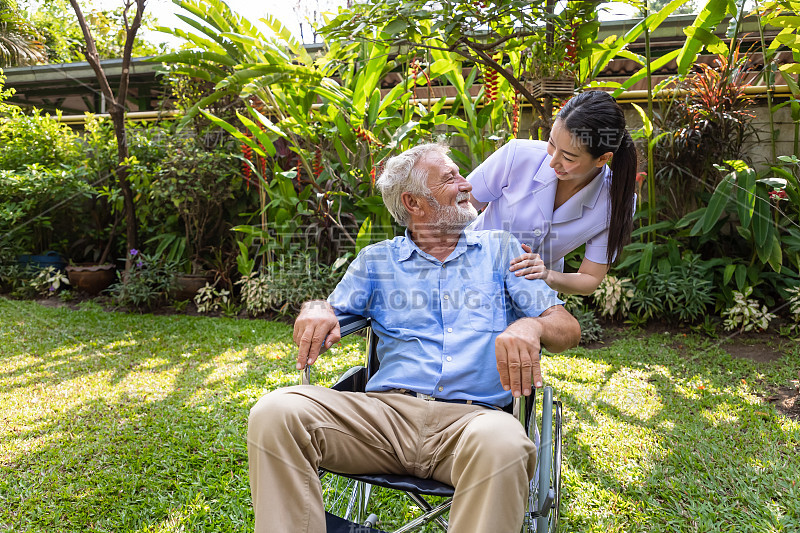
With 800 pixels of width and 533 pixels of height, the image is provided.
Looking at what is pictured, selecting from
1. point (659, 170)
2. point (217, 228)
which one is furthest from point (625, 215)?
point (217, 228)

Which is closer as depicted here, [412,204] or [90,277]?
[412,204]

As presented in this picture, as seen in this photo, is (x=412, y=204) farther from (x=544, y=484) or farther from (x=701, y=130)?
(x=701, y=130)

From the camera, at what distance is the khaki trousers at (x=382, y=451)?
3.90ft

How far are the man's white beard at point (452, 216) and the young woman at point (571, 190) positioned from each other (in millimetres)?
214

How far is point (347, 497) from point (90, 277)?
4.49 metres

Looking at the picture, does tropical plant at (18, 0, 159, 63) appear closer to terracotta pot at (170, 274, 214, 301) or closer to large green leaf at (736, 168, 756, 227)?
terracotta pot at (170, 274, 214, 301)

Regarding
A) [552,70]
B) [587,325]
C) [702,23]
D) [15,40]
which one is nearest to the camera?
[552,70]

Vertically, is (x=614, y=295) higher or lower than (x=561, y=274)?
lower

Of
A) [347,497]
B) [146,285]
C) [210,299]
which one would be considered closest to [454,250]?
[347,497]

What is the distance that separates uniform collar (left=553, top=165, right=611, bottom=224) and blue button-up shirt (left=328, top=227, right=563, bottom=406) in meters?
0.30

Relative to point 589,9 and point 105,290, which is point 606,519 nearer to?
point 589,9

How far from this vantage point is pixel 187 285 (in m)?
5.17

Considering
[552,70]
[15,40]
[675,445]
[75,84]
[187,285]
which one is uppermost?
[15,40]

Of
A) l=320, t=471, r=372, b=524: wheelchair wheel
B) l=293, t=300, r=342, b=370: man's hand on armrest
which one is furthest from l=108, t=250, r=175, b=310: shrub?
l=293, t=300, r=342, b=370: man's hand on armrest
